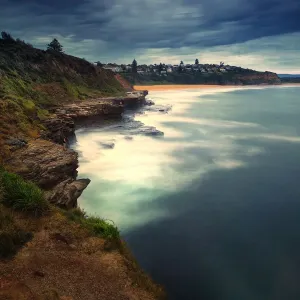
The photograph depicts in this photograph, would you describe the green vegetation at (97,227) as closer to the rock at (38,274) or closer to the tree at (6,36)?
the rock at (38,274)

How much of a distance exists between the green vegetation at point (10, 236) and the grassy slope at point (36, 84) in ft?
34.4

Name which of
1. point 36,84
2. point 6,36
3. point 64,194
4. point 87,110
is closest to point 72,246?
point 64,194

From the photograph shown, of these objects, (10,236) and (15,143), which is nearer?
(10,236)

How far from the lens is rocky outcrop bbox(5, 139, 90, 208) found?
19891mm

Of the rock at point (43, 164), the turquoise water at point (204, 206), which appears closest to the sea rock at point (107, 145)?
the turquoise water at point (204, 206)

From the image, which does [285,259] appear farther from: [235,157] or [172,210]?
[235,157]

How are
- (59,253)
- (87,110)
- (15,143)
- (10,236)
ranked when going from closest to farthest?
(10,236), (59,253), (15,143), (87,110)

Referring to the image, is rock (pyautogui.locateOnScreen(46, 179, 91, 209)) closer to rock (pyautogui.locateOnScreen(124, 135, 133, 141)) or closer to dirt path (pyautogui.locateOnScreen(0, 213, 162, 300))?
dirt path (pyautogui.locateOnScreen(0, 213, 162, 300))

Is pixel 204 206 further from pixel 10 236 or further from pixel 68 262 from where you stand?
pixel 10 236

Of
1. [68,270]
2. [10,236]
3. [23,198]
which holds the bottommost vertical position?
[68,270]

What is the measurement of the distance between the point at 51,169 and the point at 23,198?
6.93 m

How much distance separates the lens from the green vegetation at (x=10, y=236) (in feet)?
40.4

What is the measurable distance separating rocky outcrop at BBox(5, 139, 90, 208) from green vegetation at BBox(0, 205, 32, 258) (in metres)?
4.41

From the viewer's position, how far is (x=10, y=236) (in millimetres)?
12953
